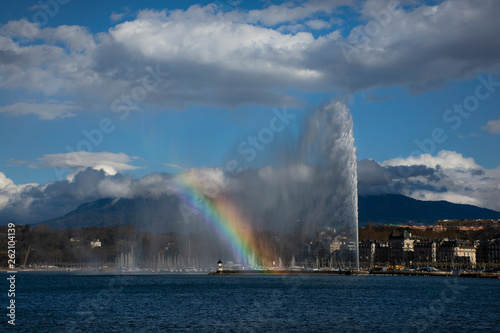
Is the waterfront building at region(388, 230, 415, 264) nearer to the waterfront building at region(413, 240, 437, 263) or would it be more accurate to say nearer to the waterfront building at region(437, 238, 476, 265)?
the waterfront building at region(413, 240, 437, 263)

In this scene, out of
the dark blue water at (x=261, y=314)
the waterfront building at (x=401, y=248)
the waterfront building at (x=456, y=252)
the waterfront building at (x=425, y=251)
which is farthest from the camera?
the waterfront building at (x=401, y=248)

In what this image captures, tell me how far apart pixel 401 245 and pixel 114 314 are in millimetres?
157611

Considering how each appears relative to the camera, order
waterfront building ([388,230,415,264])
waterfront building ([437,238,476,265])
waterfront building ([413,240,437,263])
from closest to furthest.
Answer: waterfront building ([437,238,476,265]) → waterfront building ([413,240,437,263]) → waterfront building ([388,230,415,264])

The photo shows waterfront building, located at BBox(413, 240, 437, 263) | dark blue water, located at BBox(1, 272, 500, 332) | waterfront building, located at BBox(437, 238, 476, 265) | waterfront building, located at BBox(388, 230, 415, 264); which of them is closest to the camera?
dark blue water, located at BBox(1, 272, 500, 332)

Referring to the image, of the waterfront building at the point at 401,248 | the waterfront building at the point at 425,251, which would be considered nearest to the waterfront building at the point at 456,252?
the waterfront building at the point at 425,251

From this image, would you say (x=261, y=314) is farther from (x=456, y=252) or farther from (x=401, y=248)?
(x=401, y=248)

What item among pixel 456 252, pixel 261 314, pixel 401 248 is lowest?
pixel 261 314

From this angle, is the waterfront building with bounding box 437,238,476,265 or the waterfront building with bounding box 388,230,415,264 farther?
the waterfront building with bounding box 388,230,415,264

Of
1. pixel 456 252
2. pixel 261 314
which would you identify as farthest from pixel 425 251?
pixel 261 314

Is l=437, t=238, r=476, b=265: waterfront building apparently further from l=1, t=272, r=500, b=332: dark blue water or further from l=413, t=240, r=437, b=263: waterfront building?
l=1, t=272, r=500, b=332: dark blue water

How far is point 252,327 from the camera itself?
3853 cm

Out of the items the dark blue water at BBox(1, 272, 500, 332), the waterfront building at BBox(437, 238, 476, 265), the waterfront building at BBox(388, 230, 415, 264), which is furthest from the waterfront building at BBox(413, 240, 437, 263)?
the dark blue water at BBox(1, 272, 500, 332)

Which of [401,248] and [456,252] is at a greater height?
[401,248]

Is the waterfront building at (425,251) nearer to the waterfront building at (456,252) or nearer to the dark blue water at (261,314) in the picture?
the waterfront building at (456,252)
